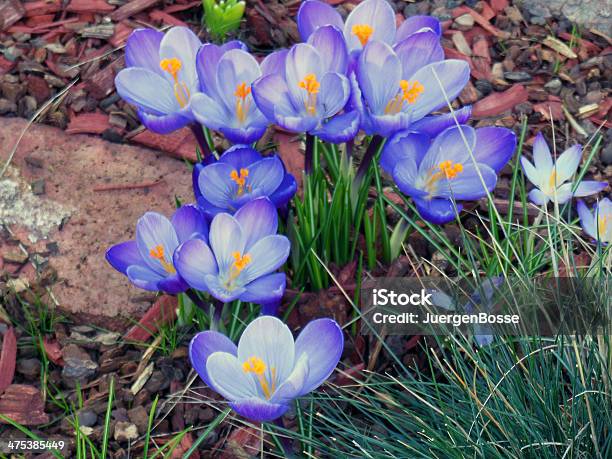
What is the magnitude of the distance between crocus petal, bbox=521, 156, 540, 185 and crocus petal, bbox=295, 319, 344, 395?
682mm

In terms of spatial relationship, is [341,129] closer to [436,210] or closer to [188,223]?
[436,210]

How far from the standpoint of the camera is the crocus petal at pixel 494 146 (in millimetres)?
1796

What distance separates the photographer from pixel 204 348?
1.60m

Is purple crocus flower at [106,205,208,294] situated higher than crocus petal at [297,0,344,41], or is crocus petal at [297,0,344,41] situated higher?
crocus petal at [297,0,344,41]

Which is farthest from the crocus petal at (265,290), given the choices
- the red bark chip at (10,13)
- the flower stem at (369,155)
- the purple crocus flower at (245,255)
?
the red bark chip at (10,13)

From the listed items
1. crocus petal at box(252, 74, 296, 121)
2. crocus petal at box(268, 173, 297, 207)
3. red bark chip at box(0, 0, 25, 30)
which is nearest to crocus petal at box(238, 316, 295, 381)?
crocus petal at box(268, 173, 297, 207)

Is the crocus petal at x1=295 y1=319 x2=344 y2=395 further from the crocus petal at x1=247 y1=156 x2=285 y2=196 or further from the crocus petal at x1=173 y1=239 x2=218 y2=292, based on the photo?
the crocus petal at x1=247 y1=156 x2=285 y2=196

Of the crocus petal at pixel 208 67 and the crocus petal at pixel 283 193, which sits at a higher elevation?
the crocus petal at pixel 208 67

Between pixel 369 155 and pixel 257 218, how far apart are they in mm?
301

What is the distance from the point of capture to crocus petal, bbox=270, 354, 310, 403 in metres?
1.51

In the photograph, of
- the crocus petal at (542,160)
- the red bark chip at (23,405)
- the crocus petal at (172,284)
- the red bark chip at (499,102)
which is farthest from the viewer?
the red bark chip at (499,102)

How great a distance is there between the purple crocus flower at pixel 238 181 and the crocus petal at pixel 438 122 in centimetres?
29

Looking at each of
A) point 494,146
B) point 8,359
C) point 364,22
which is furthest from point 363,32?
point 8,359

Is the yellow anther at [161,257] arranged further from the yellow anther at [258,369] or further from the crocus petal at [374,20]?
the crocus petal at [374,20]
